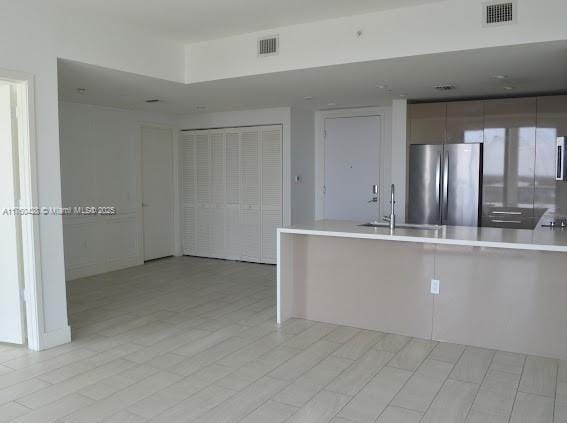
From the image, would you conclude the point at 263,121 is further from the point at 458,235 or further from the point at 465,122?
the point at 458,235

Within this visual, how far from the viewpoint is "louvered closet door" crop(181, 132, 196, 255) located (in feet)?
26.3

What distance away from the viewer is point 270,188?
7336 mm

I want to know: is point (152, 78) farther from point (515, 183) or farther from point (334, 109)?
point (515, 183)

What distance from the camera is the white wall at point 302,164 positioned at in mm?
7207

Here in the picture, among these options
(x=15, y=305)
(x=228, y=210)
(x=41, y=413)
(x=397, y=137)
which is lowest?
(x=41, y=413)

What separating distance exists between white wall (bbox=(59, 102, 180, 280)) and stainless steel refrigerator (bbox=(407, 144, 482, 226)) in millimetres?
3935

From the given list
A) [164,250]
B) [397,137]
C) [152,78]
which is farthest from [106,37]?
[164,250]

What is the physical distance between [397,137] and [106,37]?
12.1 feet

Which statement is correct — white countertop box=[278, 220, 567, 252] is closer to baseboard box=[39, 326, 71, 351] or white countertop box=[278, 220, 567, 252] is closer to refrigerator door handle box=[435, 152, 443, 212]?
refrigerator door handle box=[435, 152, 443, 212]

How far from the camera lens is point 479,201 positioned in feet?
19.5

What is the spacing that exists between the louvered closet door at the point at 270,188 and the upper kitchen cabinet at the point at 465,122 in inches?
Result: 93.0

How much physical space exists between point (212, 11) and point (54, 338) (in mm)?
2917

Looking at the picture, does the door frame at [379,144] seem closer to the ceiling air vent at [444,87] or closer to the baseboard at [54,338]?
the ceiling air vent at [444,87]

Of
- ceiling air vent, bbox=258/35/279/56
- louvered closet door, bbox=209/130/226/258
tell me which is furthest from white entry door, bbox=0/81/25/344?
louvered closet door, bbox=209/130/226/258
